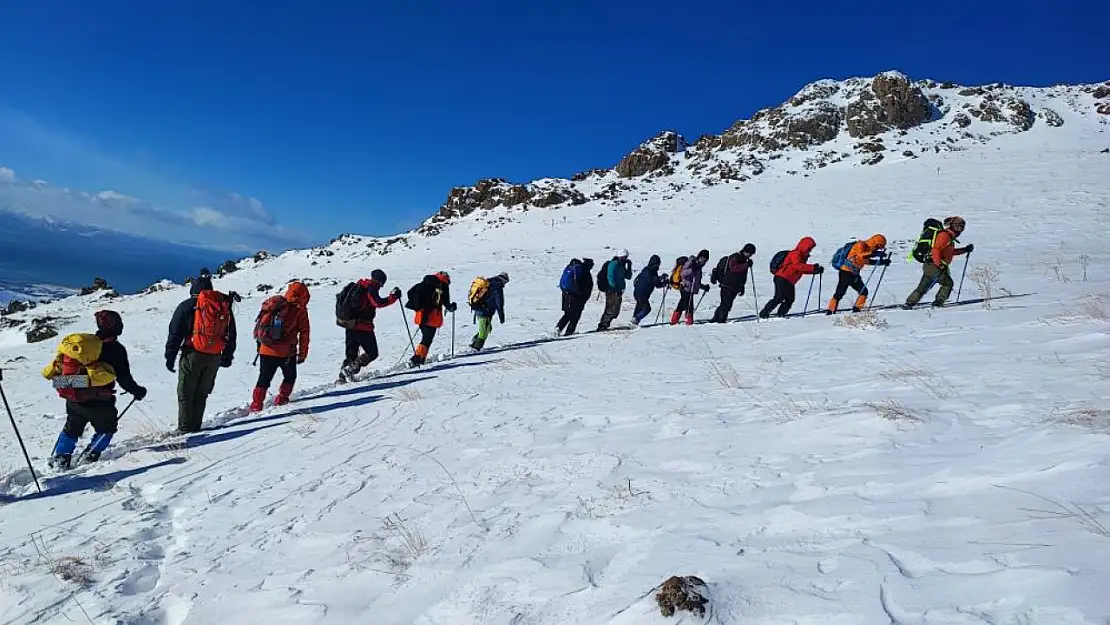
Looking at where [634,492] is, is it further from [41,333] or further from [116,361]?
[41,333]

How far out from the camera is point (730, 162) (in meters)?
56.3

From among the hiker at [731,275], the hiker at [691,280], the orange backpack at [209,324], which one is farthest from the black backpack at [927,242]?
the orange backpack at [209,324]

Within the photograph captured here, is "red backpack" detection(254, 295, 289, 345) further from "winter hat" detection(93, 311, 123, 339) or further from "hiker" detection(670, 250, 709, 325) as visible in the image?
"hiker" detection(670, 250, 709, 325)

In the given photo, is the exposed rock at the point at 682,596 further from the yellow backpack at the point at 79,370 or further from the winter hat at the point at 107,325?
the winter hat at the point at 107,325

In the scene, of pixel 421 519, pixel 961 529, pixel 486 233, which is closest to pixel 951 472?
pixel 961 529

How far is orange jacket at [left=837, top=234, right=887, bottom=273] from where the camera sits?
1152 centimetres

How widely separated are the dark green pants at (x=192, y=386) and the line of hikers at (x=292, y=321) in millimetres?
11

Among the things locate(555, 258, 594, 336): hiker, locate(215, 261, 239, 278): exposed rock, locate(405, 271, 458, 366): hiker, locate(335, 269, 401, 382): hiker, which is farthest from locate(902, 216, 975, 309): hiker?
locate(215, 261, 239, 278): exposed rock

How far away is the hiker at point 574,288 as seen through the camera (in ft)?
42.5

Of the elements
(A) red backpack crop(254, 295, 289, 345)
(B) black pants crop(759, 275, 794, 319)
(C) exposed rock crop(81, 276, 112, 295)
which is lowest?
(B) black pants crop(759, 275, 794, 319)

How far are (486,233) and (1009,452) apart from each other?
4311 centimetres

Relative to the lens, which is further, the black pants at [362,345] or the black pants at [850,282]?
the black pants at [850,282]

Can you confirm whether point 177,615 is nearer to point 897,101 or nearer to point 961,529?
point 961,529

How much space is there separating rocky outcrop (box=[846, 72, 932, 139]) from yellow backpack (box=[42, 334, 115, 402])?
6178 centimetres
